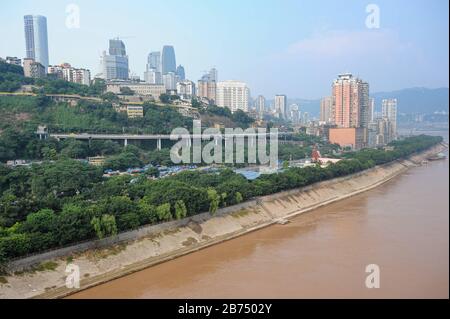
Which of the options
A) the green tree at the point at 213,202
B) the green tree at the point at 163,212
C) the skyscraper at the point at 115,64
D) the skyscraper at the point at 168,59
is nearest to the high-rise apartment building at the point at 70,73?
the skyscraper at the point at 115,64

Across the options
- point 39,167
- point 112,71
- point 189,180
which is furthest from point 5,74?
point 112,71

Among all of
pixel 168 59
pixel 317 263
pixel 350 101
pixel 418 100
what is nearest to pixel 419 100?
pixel 418 100

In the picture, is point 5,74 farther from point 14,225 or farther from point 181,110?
point 14,225

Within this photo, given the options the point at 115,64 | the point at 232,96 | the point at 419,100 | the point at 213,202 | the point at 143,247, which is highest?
the point at 115,64

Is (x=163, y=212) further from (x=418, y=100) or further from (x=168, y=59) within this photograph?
(x=418, y=100)

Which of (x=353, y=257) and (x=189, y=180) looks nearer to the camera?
(x=353, y=257)

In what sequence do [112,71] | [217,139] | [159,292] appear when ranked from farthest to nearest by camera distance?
[112,71]
[217,139]
[159,292]
